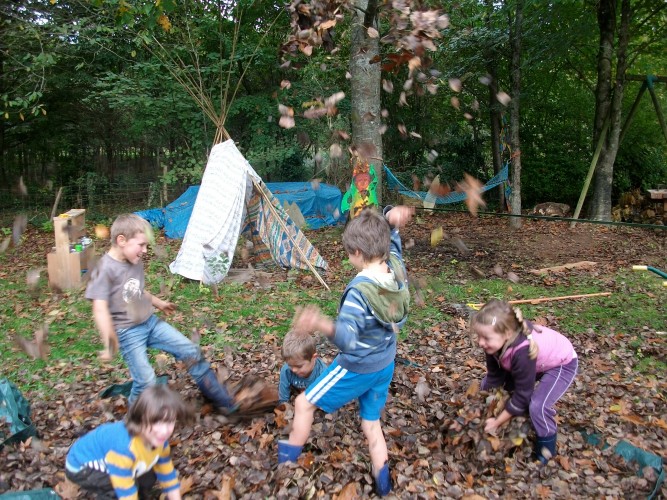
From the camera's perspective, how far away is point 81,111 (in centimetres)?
1519

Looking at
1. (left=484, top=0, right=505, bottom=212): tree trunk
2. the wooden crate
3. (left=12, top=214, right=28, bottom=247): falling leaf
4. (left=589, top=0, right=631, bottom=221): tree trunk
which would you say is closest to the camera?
the wooden crate

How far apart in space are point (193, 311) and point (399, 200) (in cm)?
704

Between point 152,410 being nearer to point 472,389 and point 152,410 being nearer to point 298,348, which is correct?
point 298,348

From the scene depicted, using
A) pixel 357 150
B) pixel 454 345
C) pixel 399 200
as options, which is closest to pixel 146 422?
pixel 454 345

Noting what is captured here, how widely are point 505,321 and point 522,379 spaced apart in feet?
1.21

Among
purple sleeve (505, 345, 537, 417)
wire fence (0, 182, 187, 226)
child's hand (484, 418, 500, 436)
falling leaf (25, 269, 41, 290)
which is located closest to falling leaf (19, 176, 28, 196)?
wire fence (0, 182, 187, 226)

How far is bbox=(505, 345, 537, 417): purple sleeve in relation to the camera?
9.23 feet

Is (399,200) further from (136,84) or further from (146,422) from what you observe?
(146,422)

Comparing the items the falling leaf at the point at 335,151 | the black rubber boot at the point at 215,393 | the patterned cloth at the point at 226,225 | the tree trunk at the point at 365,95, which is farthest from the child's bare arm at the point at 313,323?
the tree trunk at the point at 365,95

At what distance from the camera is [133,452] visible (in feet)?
7.43

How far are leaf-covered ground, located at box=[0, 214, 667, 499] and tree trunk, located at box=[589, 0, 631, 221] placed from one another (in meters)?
6.07

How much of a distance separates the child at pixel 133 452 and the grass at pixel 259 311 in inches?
73.3

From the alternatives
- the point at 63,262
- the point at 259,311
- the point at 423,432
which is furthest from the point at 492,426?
the point at 63,262

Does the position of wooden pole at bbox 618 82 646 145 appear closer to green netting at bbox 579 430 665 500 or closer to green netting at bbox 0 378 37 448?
green netting at bbox 579 430 665 500
